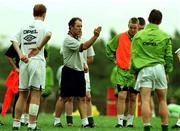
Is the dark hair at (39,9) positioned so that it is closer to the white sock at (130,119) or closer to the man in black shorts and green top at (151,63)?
the man in black shorts and green top at (151,63)

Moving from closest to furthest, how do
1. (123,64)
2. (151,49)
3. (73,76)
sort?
1. (151,49)
2. (73,76)
3. (123,64)

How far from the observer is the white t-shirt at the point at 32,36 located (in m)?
12.0

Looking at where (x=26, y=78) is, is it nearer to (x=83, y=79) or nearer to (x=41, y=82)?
(x=41, y=82)

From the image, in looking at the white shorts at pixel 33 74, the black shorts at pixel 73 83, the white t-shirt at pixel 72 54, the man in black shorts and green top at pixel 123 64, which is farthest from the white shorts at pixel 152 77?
the man in black shorts and green top at pixel 123 64

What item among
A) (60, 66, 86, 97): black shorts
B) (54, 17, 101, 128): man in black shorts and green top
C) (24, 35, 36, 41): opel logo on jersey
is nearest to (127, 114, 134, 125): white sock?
(54, 17, 101, 128): man in black shorts and green top

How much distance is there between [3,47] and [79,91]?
94215mm

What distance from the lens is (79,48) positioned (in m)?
13.1

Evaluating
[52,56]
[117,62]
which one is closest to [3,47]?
[52,56]

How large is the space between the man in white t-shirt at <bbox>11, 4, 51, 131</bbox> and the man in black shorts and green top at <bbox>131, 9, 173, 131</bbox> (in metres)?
1.60

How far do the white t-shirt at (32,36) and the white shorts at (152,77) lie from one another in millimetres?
1810

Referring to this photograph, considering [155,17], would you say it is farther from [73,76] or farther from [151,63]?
[73,76]

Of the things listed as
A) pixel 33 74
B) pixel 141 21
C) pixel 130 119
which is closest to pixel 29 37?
pixel 33 74

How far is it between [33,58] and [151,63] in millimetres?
2059

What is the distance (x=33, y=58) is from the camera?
11.9 m
